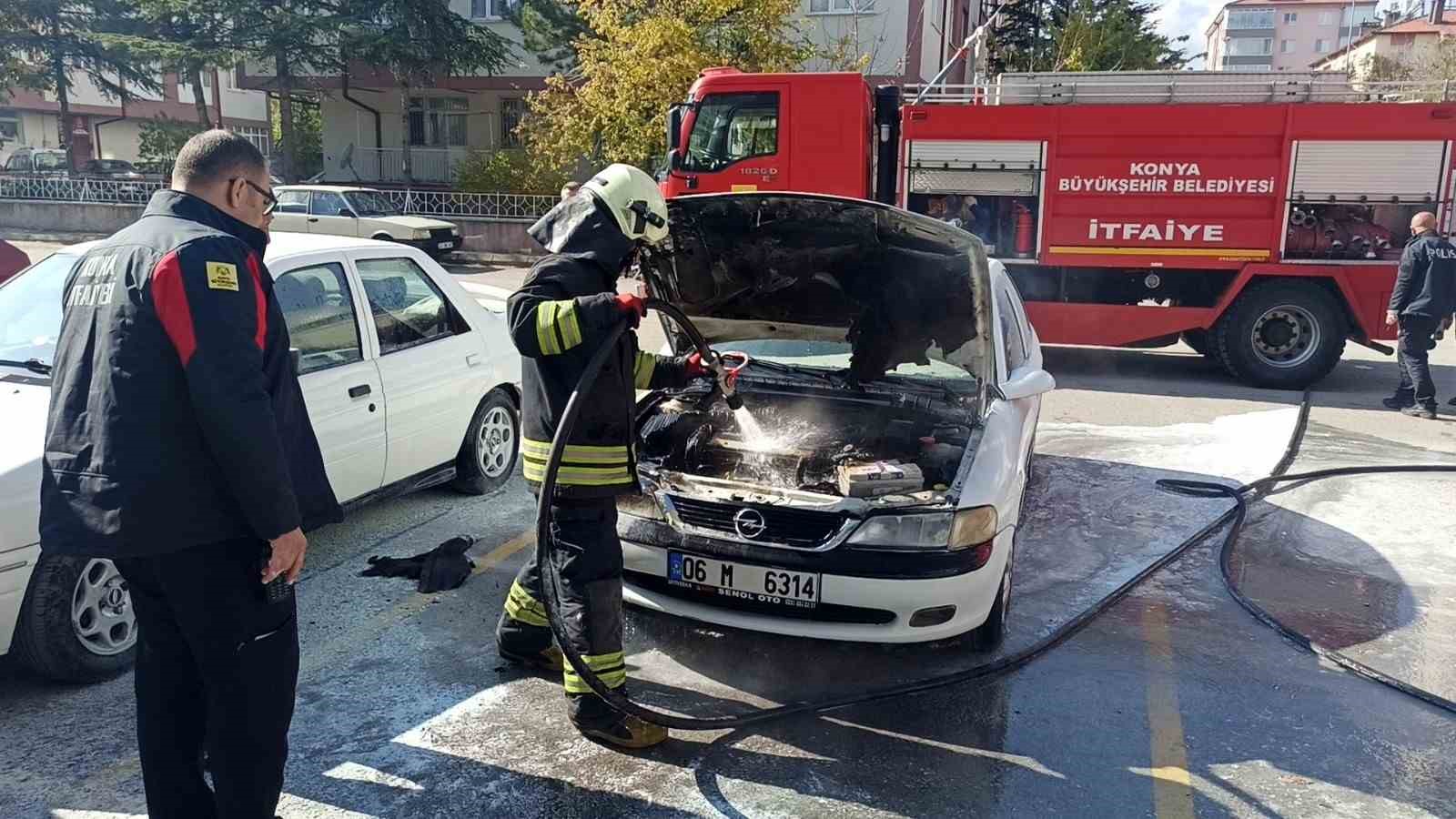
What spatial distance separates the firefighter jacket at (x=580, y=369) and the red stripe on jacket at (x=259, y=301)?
95 cm

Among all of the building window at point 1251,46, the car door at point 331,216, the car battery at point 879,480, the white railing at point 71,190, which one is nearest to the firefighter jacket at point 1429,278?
the car battery at point 879,480

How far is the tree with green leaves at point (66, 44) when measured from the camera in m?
26.9

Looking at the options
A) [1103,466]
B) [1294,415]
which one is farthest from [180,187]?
[1294,415]

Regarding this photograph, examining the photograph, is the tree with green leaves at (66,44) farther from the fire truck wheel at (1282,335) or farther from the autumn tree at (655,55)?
the fire truck wheel at (1282,335)

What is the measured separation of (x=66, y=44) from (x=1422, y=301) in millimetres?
30991

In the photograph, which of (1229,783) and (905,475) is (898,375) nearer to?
(905,475)

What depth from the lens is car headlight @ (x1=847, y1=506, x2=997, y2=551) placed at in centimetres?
375

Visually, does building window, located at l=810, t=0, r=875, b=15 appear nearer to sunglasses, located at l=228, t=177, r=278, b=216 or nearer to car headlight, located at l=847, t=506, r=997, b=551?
car headlight, located at l=847, t=506, r=997, b=551

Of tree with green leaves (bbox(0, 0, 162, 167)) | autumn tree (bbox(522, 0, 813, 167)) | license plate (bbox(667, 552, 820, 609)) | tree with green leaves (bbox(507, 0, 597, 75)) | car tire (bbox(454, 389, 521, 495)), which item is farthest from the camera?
tree with green leaves (bbox(0, 0, 162, 167))

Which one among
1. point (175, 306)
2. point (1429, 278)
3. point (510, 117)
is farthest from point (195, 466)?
point (510, 117)

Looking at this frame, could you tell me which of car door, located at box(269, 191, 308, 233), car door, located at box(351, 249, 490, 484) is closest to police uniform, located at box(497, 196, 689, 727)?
car door, located at box(351, 249, 490, 484)

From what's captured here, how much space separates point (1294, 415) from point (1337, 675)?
5644 mm

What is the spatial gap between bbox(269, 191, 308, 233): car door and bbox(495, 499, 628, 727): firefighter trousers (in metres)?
17.4

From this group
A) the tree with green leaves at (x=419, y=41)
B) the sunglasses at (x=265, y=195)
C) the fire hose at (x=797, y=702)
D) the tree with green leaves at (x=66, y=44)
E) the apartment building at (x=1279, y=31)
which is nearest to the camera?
the sunglasses at (x=265, y=195)
